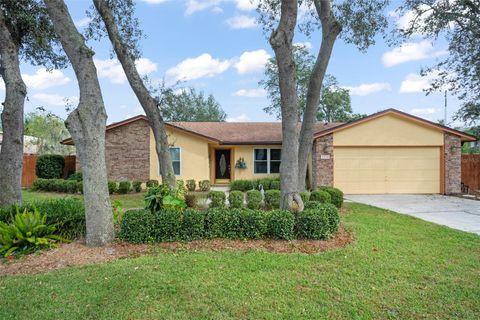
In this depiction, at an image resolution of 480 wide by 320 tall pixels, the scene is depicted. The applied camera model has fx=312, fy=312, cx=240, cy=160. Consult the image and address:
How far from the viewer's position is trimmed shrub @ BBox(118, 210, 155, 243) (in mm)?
5598

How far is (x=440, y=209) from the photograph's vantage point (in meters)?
10.3

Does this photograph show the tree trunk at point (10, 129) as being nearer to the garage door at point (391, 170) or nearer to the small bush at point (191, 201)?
the small bush at point (191, 201)

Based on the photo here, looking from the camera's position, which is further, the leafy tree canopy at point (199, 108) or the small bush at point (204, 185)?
the leafy tree canopy at point (199, 108)

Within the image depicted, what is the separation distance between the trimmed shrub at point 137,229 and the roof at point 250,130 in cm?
1020

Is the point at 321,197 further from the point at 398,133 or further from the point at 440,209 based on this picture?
the point at 398,133

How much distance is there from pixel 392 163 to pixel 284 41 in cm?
1070

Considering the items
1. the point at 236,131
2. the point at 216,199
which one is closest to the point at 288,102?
the point at 216,199

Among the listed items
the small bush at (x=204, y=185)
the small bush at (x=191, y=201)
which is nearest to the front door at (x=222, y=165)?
the small bush at (x=204, y=185)

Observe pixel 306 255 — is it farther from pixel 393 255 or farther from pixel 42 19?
pixel 42 19

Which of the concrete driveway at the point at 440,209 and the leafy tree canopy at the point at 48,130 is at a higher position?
the leafy tree canopy at the point at 48,130

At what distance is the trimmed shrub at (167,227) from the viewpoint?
5.69 m

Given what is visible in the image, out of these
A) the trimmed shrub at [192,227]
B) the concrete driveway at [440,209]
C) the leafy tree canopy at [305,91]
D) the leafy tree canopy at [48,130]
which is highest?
the leafy tree canopy at [305,91]

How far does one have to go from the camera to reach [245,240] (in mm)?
5805

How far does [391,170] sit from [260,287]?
1284cm
